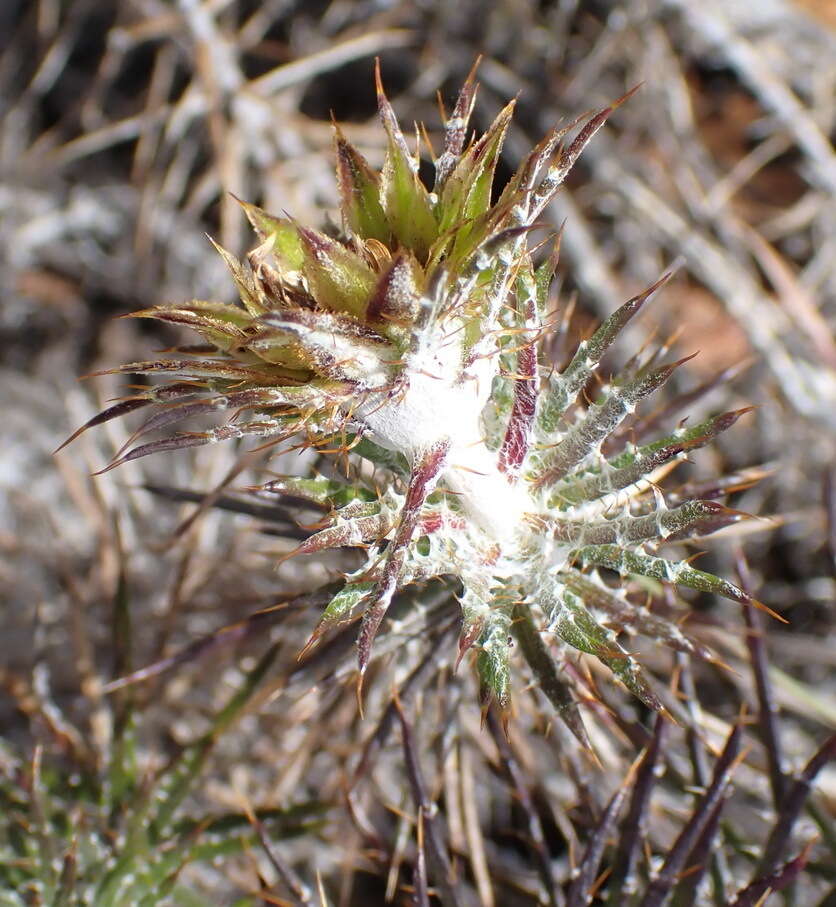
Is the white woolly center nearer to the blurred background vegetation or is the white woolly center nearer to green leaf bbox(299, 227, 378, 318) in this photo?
green leaf bbox(299, 227, 378, 318)

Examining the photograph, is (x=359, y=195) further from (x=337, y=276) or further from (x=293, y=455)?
(x=293, y=455)

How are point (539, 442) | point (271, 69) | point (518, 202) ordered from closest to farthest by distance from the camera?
point (518, 202), point (539, 442), point (271, 69)

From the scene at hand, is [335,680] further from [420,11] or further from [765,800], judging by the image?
[420,11]

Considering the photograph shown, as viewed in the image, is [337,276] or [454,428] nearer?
[337,276]

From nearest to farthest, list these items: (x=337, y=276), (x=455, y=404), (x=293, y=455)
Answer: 1. (x=337, y=276)
2. (x=455, y=404)
3. (x=293, y=455)

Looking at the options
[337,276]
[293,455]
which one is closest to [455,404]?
[337,276]

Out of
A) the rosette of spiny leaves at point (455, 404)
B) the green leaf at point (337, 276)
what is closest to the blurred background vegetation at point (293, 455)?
the rosette of spiny leaves at point (455, 404)

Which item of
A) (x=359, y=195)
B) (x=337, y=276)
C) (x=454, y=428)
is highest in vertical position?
(x=359, y=195)

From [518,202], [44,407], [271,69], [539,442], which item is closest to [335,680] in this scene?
[539,442]
